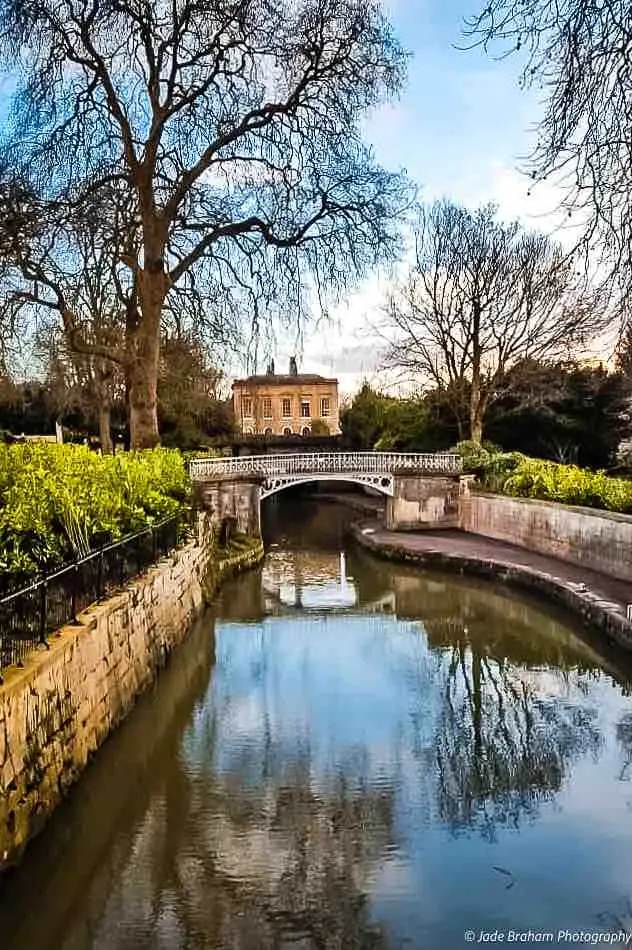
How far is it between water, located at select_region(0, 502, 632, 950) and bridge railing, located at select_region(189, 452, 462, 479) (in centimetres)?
1189

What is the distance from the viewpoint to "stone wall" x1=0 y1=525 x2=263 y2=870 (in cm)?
514

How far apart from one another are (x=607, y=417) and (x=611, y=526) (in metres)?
12.5

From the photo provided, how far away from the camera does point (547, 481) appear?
1902 centimetres

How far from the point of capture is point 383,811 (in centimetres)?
651

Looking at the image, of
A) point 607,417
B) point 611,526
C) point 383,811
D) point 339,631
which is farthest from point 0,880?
point 607,417

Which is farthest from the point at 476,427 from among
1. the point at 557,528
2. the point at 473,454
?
the point at 557,528

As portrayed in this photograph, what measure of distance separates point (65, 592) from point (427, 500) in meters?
18.0

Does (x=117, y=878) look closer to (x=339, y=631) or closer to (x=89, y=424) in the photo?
(x=339, y=631)

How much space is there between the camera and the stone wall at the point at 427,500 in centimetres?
2392

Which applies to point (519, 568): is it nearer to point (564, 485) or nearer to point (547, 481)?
point (564, 485)

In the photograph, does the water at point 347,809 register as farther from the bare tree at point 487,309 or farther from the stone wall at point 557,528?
the bare tree at point 487,309

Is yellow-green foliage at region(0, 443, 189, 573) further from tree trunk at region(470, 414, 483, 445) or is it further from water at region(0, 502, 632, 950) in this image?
tree trunk at region(470, 414, 483, 445)

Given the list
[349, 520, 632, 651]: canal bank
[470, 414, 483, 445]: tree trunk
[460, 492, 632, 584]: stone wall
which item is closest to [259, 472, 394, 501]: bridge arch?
[349, 520, 632, 651]: canal bank

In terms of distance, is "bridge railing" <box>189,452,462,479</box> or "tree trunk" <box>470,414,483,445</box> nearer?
"bridge railing" <box>189,452,462,479</box>
